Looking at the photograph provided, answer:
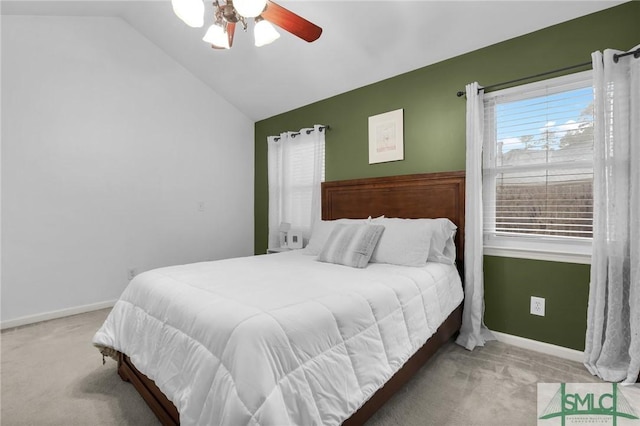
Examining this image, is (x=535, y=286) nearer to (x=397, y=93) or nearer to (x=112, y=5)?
(x=397, y=93)

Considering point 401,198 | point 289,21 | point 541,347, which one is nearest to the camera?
point 289,21

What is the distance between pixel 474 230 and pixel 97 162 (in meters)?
3.68

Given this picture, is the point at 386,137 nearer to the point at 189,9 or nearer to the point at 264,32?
the point at 264,32

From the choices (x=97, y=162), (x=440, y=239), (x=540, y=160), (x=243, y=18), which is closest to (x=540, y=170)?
(x=540, y=160)

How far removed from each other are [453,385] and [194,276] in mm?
1677

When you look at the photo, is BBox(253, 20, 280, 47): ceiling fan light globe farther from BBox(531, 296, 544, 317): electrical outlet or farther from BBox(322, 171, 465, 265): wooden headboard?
BBox(531, 296, 544, 317): electrical outlet

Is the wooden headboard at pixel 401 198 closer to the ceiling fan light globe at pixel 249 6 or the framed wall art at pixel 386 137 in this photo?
the framed wall art at pixel 386 137

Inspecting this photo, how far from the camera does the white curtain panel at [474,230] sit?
2.44m

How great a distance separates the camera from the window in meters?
2.18

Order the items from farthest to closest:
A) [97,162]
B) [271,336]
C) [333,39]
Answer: [97,162] < [333,39] < [271,336]

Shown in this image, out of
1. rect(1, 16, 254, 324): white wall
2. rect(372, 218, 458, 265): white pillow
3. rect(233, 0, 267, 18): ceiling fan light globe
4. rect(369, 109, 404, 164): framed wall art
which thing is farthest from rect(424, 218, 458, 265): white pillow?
rect(1, 16, 254, 324): white wall

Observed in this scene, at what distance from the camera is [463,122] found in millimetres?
2619

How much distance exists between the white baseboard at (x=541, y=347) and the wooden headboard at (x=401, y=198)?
649 mm

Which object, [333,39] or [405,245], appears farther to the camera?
[333,39]
